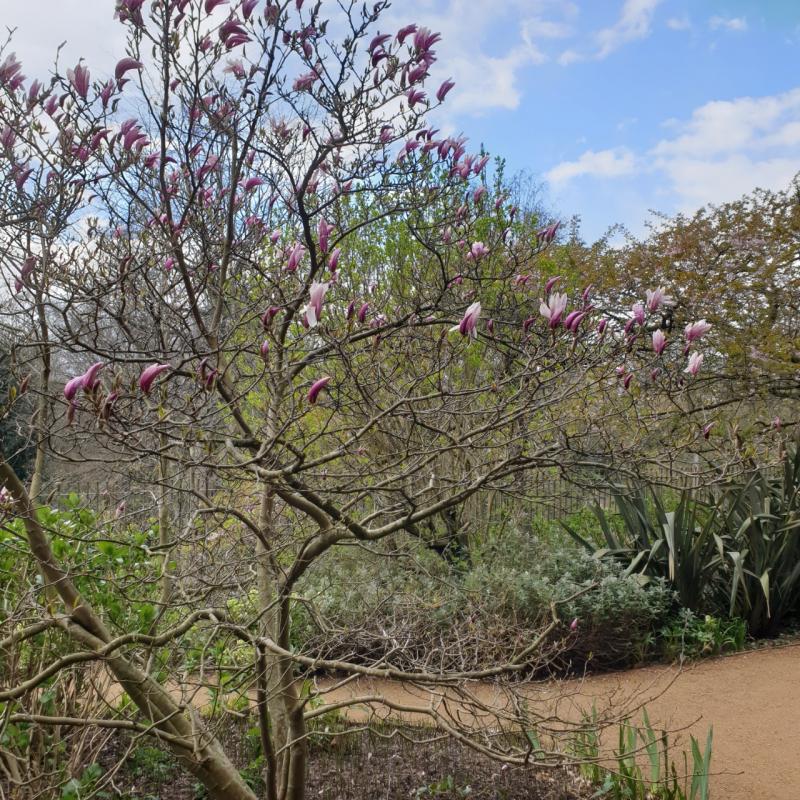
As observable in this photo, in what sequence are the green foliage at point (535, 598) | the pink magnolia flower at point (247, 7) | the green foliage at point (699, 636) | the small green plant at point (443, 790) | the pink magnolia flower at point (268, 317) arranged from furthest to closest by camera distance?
the green foliage at point (699, 636) < the green foliage at point (535, 598) < the small green plant at point (443, 790) < the pink magnolia flower at point (247, 7) < the pink magnolia flower at point (268, 317)

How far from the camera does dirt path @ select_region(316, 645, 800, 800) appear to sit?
337 centimetres

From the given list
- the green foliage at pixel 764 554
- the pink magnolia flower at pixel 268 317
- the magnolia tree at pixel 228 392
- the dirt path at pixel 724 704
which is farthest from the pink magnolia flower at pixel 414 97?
the green foliage at pixel 764 554

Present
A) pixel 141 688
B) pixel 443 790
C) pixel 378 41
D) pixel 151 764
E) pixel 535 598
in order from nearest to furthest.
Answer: pixel 141 688
pixel 378 41
pixel 443 790
pixel 151 764
pixel 535 598

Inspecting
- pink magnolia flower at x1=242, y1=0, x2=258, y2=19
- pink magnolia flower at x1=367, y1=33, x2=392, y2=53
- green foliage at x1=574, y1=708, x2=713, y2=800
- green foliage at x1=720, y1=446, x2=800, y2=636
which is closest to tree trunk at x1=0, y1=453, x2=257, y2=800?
green foliage at x1=574, y1=708, x2=713, y2=800

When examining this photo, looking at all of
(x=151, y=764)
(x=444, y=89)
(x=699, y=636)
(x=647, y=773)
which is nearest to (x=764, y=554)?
(x=699, y=636)

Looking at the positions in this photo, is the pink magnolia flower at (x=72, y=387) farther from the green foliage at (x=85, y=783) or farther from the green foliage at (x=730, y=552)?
the green foliage at (x=730, y=552)

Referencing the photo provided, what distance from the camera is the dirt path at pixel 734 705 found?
3369mm

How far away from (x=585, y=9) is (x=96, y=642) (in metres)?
3.30

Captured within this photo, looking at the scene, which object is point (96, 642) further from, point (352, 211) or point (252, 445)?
→ point (352, 211)

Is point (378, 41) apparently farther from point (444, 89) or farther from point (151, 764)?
point (151, 764)

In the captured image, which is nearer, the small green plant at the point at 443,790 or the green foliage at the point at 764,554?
the small green plant at the point at 443,790

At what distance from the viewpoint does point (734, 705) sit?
4336 millimetres

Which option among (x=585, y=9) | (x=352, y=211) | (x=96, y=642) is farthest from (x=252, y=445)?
(x=352, y=211)

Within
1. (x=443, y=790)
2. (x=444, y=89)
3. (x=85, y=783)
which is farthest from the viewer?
(x=444, y=89)
